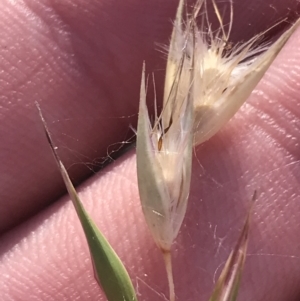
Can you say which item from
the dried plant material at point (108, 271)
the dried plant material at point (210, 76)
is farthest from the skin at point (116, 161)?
the dried plant material at point (108, 271)

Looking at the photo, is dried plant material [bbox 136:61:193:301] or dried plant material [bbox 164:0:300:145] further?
dried plant material [bbox 164:0:300:145]

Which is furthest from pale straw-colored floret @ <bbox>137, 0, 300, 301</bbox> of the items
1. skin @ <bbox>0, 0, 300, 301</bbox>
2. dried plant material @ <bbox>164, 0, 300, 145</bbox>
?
skin @ <bbox>0, 0, 300, 301</bbox>

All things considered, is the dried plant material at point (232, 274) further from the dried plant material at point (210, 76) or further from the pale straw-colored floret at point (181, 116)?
the dried plant material at point (210, 76)

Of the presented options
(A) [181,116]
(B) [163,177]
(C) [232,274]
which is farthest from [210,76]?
(C) [232,274]

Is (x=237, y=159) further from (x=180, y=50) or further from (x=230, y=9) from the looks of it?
(x=230, y=9)

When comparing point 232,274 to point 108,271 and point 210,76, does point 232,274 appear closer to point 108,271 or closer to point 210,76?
point 108,271

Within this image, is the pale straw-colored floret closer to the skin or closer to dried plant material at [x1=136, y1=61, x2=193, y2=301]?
dried plant material at [x1=136, y1=61, x2=193, y2=301]
